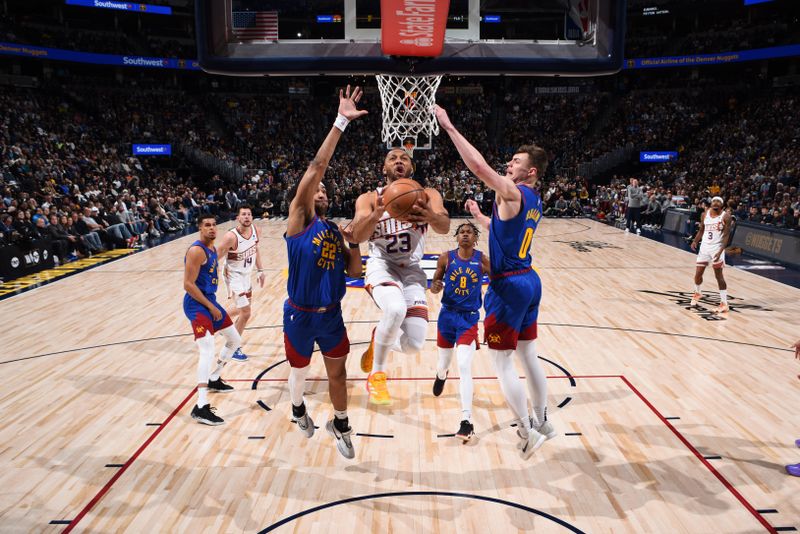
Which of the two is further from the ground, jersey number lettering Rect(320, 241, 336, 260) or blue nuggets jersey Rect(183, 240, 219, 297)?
jersey number lettering Rect(320, 241, 336, 260)

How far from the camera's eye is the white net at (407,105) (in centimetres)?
929

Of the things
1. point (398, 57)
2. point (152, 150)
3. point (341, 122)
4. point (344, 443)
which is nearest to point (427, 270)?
point (398, 57)

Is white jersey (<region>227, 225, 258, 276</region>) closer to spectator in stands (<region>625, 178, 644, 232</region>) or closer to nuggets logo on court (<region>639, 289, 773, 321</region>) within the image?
nuggets logo on court (<region>639, 289, 773, 321</region>)

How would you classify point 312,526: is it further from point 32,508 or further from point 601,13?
point 601,13

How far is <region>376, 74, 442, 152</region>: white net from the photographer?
9.29 m

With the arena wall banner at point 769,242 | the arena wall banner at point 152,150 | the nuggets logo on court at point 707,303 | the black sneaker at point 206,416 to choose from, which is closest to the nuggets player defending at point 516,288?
the black sneaker at point 206,416

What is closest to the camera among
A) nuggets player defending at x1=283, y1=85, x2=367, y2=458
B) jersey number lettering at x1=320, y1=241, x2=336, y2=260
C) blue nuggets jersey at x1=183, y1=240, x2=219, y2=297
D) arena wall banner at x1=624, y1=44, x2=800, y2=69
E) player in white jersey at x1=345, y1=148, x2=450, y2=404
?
nuggets player defending at x1=283, y1=85, x2=367, y2=458

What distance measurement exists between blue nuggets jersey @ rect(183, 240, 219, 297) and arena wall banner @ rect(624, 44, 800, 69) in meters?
30.7

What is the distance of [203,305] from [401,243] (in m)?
2.04

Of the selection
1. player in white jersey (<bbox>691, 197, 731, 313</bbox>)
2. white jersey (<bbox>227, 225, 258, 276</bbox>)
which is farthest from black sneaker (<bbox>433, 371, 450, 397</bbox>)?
player in white jersey (<bbox>691, 197, 731, 313</bbox>)

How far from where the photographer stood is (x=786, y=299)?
10.4 metres

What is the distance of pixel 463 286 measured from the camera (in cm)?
557

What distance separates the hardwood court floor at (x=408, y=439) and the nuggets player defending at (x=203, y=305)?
29cm

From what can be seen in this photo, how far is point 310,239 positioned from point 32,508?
2.72 m
